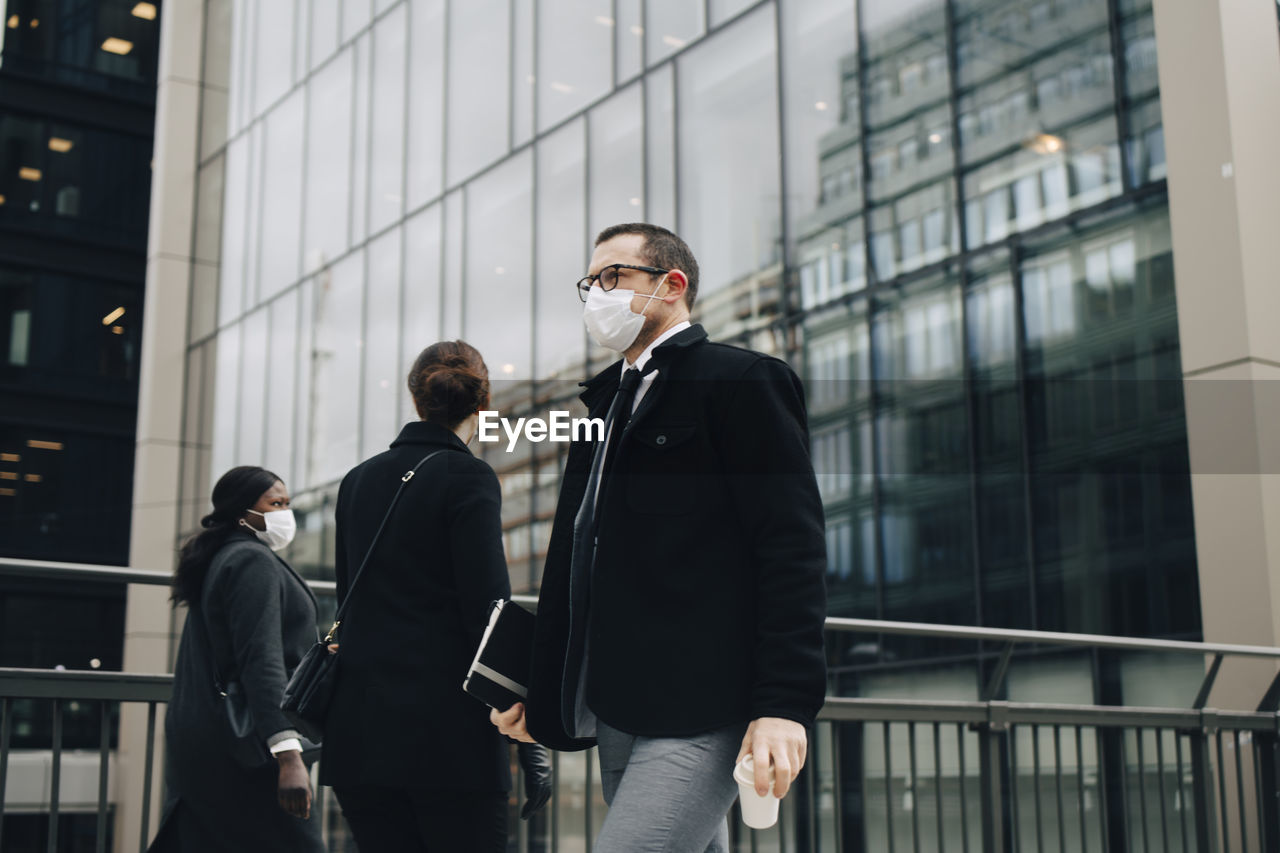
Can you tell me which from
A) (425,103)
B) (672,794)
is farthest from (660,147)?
(672,794)

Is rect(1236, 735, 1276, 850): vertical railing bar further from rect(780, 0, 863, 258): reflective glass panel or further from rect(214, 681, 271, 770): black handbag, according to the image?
rect(780, 0, 863, 258): reflective glass panel

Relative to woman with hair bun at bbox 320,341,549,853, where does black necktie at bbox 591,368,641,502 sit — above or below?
above

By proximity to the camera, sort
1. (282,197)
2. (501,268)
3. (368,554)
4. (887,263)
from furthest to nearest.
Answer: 1. (282,197)
2. (501,268)
3. (887,263)
4. (368,554)

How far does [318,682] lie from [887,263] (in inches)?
387

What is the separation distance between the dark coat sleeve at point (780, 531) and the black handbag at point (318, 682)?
3.95 ft

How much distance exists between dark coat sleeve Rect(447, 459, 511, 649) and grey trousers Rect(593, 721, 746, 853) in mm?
852

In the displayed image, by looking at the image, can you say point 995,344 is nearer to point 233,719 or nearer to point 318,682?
point 233,719

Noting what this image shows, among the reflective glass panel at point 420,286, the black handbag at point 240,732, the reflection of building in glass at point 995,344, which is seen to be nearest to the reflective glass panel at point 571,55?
the reflective glass panel at point 420,286

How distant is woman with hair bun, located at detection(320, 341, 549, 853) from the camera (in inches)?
127

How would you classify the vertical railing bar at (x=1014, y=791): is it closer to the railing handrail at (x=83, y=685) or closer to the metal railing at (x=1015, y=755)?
the metal railing at (x=1015, y=755)

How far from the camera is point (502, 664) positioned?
2.95 meters

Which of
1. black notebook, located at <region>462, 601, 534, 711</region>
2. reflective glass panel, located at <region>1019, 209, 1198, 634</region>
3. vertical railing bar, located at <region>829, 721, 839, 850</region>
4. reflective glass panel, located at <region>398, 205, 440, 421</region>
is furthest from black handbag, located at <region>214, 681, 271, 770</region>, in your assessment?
reflective glass panel, located at <region>398, 205, 440, 421</region>

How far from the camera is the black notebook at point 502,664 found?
2936 millimetres

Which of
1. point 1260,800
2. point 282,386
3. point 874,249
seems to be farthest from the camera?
point 282,386
